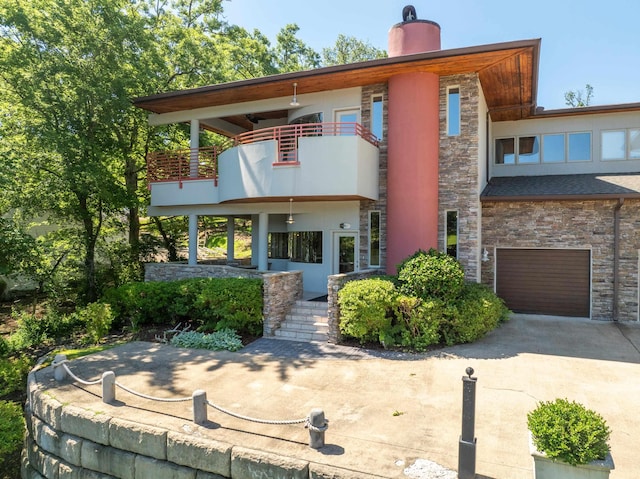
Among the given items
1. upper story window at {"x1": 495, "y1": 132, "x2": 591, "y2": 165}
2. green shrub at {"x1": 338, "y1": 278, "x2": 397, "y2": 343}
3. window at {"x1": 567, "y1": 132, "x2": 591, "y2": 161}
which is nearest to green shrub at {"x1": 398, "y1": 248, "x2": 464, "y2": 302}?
green shrub at {"x1": 338, "y1": 278, "x2": 397, "y2": 343}

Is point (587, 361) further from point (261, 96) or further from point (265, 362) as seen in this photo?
point (261, 96)

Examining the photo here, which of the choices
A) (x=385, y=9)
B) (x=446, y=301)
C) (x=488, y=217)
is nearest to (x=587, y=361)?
(x=446, y=301)

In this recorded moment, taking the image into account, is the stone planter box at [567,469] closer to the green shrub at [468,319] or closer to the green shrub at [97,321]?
the green shrub at [468,319]

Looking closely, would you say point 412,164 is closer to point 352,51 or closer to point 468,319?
point 468,319

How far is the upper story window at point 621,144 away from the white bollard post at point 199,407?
636 inches

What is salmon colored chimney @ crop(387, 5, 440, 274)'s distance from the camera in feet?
39.4

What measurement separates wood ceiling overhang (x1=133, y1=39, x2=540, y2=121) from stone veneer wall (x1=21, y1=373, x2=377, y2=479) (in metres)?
10.3

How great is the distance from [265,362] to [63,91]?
12.7 metres

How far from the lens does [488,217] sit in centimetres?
1351

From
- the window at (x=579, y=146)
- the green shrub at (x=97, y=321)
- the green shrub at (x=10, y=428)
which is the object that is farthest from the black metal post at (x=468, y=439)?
the window at (x=579, y=146)

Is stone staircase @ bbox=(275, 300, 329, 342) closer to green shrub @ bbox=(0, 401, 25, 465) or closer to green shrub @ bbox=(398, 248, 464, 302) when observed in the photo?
green shrub @ bbox=(398, 248, 464, 302)

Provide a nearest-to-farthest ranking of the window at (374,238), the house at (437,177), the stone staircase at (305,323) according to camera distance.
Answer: the stone staircase at (305,323) → the house at (437,177) → the window at (374,238)

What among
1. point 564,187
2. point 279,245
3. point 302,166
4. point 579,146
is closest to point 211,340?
point 302,166

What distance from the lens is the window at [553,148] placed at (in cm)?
1531
